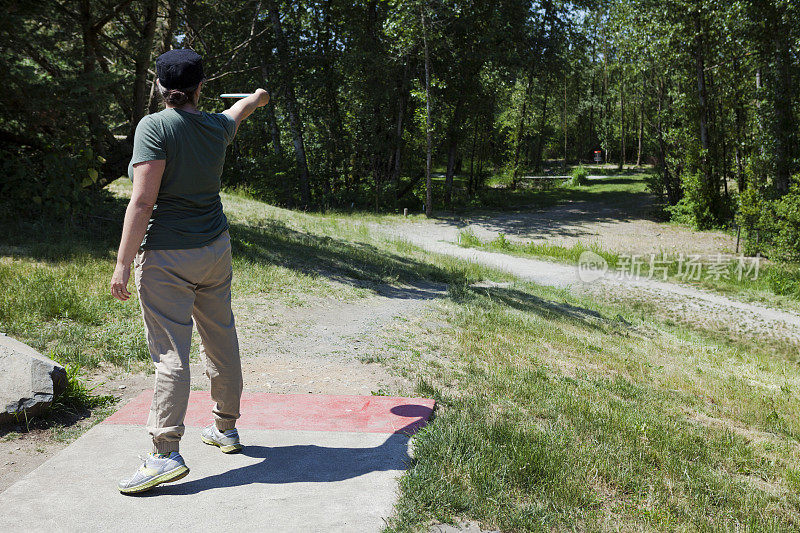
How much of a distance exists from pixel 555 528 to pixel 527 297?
8.35 m

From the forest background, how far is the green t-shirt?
26.2 ft

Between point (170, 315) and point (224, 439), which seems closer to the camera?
point (170, 315)

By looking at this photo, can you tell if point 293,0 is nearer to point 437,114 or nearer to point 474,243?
point 437,114

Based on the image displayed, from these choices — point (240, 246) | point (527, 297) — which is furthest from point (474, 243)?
point (240, 246)

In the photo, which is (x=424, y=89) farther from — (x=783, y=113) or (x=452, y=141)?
(x=783, y=113)

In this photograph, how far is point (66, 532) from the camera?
2.83m

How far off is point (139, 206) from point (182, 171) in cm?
28

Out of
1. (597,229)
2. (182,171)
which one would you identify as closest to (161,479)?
(182,171)

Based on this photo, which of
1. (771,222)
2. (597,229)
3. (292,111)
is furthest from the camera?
(292,111)

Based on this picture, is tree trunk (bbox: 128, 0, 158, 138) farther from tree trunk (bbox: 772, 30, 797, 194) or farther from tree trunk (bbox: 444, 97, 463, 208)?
tree trunk (bbox: 444, 97, 463, 208)

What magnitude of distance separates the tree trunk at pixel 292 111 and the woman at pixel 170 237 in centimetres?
2139

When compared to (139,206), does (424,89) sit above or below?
above

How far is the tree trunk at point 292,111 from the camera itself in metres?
23.9

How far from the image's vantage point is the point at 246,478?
3.38 meters
